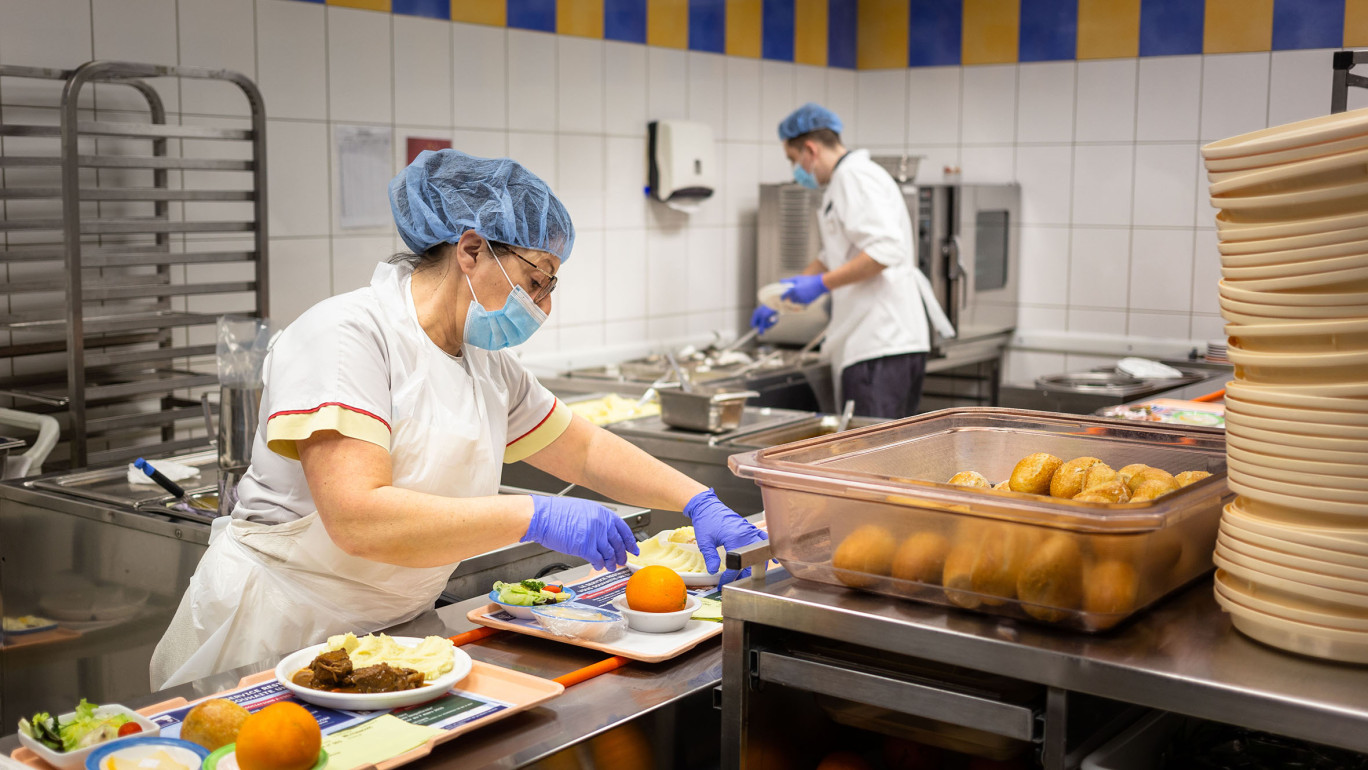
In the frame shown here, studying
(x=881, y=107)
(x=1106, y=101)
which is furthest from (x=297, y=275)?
(x=1106, y=101)

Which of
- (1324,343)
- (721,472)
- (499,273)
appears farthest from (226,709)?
(721,472)

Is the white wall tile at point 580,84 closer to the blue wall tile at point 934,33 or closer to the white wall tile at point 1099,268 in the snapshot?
the blue wall tile at point 934,33

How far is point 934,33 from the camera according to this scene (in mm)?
6184

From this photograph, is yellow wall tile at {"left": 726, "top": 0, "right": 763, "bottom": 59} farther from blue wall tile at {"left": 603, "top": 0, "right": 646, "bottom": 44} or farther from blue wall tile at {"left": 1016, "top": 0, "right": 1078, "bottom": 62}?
blue wall tile at {"left": 1016, "top": 0, "right": 1078, "bottom": 62}

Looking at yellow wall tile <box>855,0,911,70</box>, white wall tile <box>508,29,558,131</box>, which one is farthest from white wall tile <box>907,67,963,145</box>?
white wall tile <box>508,29,558,131</box>

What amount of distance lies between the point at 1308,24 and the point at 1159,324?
1424 mm

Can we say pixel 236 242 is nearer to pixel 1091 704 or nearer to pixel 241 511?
pixel 241 511

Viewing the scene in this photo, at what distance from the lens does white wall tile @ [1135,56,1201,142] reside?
5.42m

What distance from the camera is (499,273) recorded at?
1.98m

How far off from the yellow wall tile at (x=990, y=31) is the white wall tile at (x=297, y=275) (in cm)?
356

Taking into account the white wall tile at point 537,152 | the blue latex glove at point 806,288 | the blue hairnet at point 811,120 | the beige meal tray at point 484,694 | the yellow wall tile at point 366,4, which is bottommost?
the beige meal tray at point 484,694

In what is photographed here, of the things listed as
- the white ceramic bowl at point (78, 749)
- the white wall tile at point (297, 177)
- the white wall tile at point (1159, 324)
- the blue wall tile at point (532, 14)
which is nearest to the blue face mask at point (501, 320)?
the white ceramic bowl at point (78, 749)

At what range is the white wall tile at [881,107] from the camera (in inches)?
250

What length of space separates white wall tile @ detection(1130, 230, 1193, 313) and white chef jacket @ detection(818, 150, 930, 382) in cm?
148
